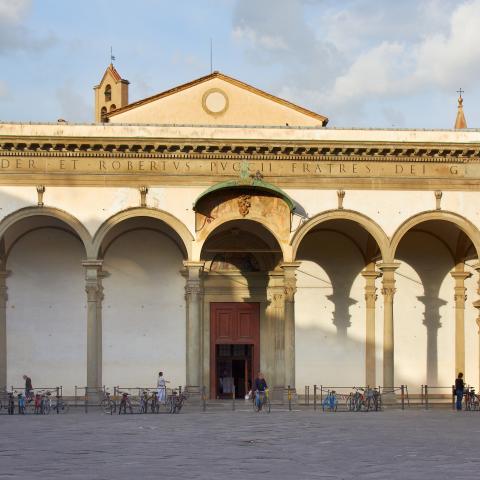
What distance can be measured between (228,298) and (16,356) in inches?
269

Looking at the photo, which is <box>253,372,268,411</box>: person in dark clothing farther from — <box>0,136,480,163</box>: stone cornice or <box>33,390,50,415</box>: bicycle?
<box>0,136,480,163</box>: stone cornice

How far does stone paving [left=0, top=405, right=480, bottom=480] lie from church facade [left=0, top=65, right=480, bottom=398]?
6.07m

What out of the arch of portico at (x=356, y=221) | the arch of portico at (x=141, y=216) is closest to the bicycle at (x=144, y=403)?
the arch of portico at (x=141, y=216)

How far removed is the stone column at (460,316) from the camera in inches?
1471

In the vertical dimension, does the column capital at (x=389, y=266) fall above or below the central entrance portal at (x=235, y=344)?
above

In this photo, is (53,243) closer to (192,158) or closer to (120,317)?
(120,317)

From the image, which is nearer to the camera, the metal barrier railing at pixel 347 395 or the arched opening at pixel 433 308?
the metal barrier railing at pixel 347 395

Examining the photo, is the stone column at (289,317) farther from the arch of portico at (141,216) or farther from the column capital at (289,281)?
the arch of portico at (141,216)

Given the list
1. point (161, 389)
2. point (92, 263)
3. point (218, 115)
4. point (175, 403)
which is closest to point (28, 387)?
point (161, 389)

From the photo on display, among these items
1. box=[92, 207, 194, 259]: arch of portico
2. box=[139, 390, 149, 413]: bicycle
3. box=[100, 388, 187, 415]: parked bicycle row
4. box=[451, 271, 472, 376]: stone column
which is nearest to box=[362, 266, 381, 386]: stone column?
box=[451, 271, 472, 376]: stone column

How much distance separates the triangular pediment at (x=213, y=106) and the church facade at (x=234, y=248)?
47 mm

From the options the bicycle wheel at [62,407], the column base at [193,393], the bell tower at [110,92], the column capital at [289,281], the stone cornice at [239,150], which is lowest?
the bicycle wheel at [62,407]

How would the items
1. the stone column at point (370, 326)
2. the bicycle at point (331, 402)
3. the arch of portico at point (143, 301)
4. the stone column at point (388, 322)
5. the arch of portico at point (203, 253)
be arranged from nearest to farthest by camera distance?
the bicycle at point (331, 402) → the arch of portico at point (203, 253) → the stone column at point (388, 322) → the arch of portico at point (143, 301) → the stone column at point (370, 326)

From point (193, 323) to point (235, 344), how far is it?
12.1 ft
